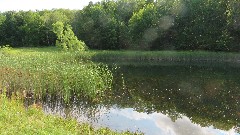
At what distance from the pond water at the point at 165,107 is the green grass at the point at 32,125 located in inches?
81.2

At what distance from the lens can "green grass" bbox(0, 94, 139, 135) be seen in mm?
11696

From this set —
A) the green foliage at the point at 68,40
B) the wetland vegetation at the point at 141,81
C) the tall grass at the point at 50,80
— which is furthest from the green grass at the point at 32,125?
the green foliage at the point at 68,40

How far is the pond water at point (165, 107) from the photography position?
16750 mm

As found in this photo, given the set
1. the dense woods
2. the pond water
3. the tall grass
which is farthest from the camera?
the dense woods

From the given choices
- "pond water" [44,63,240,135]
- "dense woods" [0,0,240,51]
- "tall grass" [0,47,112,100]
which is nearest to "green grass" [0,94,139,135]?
"pond water" [44,63,240,135]

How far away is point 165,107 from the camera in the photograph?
20844 millimetres

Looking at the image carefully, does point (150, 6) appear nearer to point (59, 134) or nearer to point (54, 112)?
point (54, 112)

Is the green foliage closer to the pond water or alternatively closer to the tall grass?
the pond water

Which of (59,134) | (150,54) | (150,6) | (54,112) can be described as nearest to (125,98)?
(54,112)

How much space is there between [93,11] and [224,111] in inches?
2310

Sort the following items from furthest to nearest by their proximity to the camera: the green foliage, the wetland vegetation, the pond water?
1. the green foliage
2. the pond water
3. the wetland vegetation

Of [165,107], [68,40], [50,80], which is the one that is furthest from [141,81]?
[68,40]

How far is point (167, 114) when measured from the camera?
19281 mm

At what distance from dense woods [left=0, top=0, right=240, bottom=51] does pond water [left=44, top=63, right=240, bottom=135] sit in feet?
94.4
